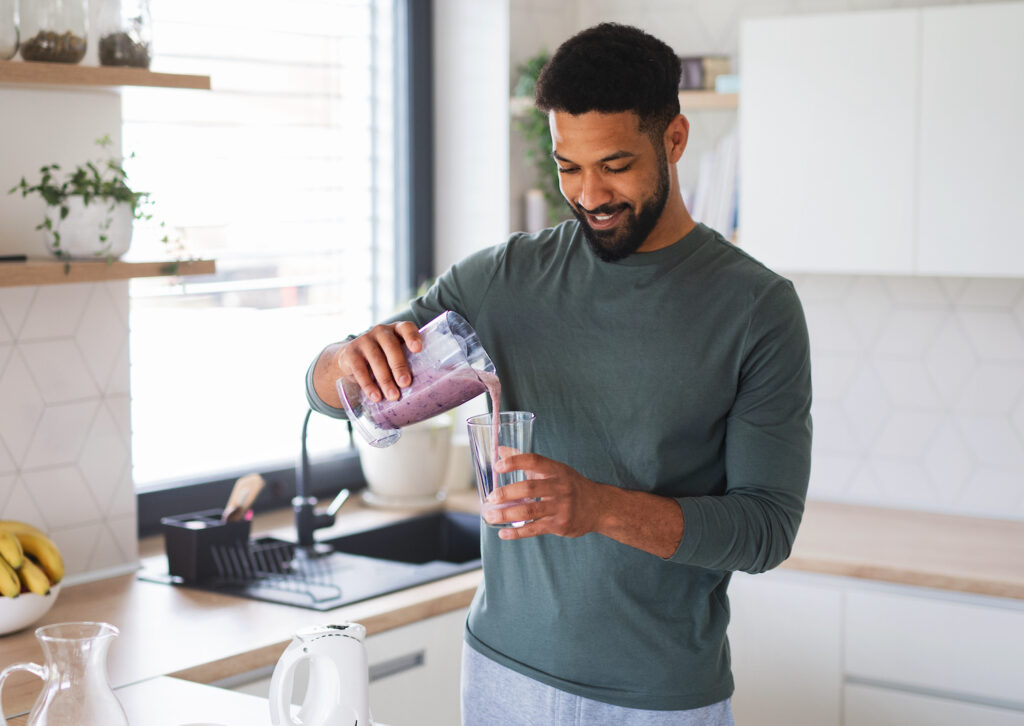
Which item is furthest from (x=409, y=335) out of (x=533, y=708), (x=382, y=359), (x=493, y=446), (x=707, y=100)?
(x=707, y=100)

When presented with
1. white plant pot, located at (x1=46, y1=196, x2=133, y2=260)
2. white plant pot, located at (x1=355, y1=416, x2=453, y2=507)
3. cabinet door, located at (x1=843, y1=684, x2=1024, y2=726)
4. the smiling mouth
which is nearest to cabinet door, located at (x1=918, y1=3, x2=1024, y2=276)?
cabinet door, located at (x1=843, y1=684, x2=1024, y2=726)

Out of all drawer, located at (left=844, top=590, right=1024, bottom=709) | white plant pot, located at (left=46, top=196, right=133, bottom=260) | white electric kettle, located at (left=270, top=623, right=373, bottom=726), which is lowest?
drawer, located at (left=844, top=590, right=1024, bottom=709)

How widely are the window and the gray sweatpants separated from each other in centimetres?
123

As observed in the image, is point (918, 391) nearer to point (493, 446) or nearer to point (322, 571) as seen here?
point (322, 571)

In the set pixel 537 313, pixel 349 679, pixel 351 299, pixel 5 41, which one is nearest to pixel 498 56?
pixel 351 299

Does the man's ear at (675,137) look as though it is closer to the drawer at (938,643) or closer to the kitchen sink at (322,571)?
the kitchen sink at (322,571)

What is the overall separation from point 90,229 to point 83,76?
0.26 metres

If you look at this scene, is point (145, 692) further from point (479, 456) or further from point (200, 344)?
point (200, 344)

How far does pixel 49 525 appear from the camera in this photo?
7.86 feet

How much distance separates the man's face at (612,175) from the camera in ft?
5.07

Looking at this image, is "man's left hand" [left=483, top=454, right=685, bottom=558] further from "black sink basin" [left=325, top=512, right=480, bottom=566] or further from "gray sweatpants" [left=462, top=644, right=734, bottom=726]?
"black sink basin" [left=325, top=512, right=480, bottom=566]

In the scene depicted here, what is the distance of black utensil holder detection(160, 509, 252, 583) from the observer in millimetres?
2416

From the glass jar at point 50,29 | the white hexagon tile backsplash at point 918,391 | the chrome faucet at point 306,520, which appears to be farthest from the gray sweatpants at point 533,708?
the white hexagon tile backsplash at point 918,391

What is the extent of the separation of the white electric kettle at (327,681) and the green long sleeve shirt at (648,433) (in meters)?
0.38
